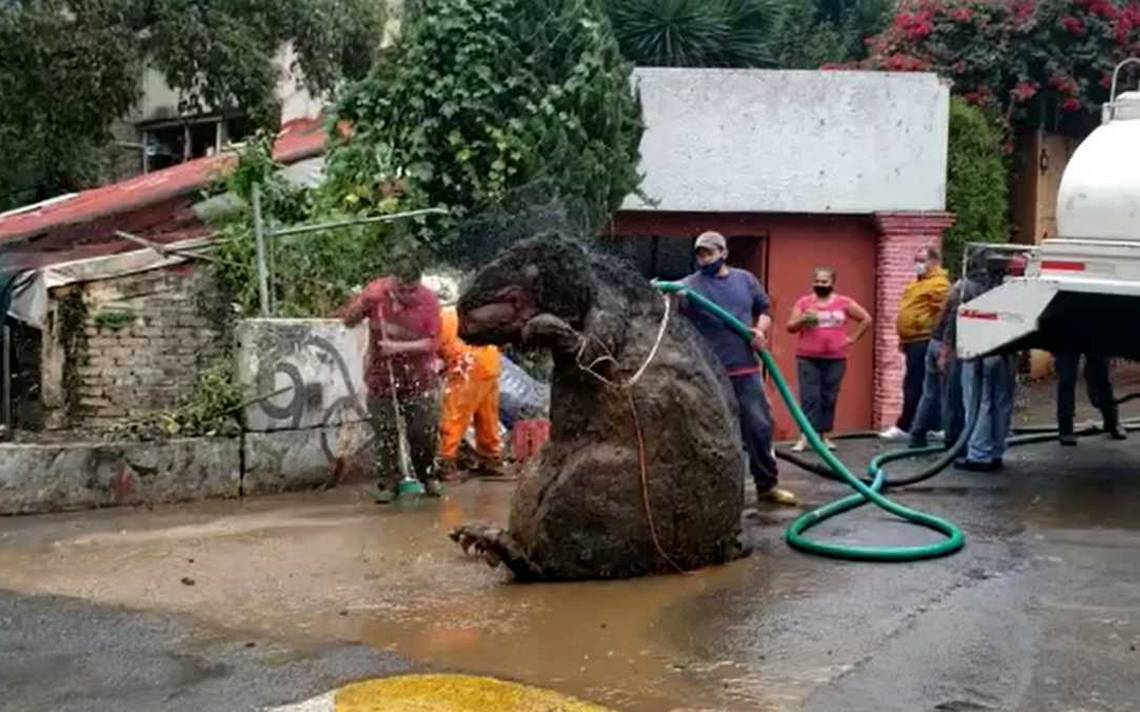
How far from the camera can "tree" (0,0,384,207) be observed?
1527cm

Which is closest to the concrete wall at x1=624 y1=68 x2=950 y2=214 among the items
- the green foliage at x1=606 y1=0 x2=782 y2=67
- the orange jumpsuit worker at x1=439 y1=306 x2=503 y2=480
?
the green foliage at x1=606 y1=0 x2=782 y2=67

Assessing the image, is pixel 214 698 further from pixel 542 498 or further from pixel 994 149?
pixel 994 149

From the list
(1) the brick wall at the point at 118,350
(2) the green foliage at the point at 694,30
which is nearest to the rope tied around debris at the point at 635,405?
(1) the brick wall at the point at 118,350

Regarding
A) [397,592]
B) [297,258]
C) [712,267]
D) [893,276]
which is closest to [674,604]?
Answer: [397,592]

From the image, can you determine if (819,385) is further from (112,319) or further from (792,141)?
(112,319)

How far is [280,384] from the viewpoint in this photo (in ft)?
34.8

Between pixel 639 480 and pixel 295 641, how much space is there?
1.90 m

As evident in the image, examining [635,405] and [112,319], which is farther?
[112,319]

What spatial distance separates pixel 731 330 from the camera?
8.87 meters

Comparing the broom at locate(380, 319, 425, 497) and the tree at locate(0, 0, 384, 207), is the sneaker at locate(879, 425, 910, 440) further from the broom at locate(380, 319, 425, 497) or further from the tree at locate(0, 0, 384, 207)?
the tree at locate(0, 0, 384, 207)

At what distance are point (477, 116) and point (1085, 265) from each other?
550 cm

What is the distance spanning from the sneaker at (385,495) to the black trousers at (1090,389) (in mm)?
5213

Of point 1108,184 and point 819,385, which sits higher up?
point 1108,184

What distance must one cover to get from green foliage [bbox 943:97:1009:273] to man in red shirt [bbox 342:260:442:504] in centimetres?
830
